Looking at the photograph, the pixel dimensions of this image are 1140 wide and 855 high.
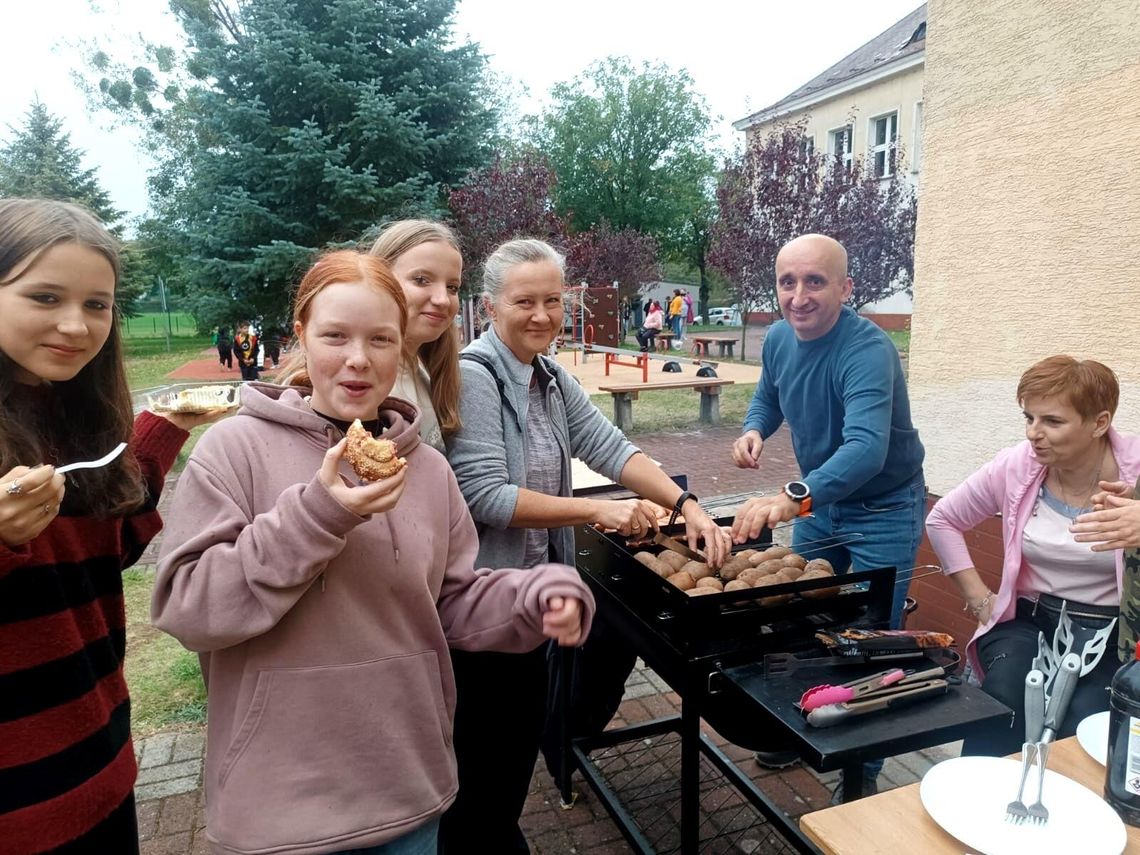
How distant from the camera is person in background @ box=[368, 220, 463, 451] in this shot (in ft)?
7.49

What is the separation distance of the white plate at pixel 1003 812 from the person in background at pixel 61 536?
165cm

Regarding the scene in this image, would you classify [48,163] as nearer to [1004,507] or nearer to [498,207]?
[498,207]

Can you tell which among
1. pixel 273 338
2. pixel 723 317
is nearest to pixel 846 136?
pixel 723 317

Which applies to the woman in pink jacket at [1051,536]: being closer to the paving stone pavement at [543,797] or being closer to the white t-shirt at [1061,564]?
the white t-shirt at [1061,564]

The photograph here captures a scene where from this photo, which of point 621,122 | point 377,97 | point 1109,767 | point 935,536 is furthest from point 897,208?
point 621,122

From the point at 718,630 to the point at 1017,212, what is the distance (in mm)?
3120

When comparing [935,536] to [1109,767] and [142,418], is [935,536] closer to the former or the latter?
[1109,767]

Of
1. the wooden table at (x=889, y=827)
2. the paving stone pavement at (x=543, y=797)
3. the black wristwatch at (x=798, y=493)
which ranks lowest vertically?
the paving stone pavement at (x=543, y=797)

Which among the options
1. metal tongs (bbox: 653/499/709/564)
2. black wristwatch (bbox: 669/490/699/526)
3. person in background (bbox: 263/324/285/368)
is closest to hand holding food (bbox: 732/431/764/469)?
black wristwatch (bbox: 669/490/699/526)

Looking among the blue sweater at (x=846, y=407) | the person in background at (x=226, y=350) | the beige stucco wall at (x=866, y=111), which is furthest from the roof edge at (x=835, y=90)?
the blue sweater at (x=846, y=407)

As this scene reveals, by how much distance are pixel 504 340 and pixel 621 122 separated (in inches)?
1616

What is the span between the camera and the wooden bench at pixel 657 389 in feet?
36.5

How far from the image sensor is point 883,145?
2414 cm

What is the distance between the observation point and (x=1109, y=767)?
1505 mm
